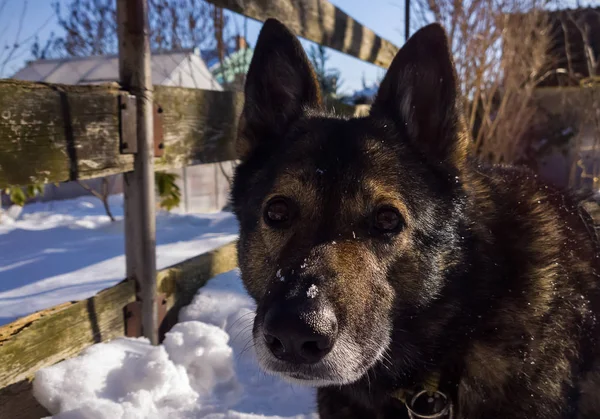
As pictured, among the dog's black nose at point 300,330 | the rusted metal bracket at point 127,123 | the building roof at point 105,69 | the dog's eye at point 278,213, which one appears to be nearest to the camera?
the dog's black nose at point 300,330

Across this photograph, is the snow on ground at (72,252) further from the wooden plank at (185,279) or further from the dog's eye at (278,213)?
the dog's eye at (278,213)

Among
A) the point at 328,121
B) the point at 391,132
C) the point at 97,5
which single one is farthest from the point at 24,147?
the point at 97,5

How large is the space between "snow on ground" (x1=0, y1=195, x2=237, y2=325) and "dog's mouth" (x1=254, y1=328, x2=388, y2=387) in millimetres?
1769

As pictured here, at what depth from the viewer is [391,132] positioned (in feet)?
7.13

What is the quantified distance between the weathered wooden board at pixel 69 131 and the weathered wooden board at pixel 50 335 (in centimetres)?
63

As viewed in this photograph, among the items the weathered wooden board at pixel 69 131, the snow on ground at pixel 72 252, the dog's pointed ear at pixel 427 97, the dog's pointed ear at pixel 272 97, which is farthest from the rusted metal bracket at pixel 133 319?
the dog's pointed ear at pixel 427 97

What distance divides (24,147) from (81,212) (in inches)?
260

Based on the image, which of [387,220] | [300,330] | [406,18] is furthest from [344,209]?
[406,18]

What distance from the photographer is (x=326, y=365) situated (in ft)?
5.19

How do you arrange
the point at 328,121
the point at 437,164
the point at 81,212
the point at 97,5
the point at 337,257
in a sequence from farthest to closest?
the point at 97,5 < the point at 81,212 < the point at 328,121 < the point at 437,164 < the point at 337,257

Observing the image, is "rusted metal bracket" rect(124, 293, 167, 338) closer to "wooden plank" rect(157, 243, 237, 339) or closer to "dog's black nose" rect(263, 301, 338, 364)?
"wooden plank" rect(157, 243, 237, 339)

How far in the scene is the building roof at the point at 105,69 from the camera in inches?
396

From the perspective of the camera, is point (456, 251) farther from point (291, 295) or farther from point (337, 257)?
point (291, 295)

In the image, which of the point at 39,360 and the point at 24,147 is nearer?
the point at 24,147
